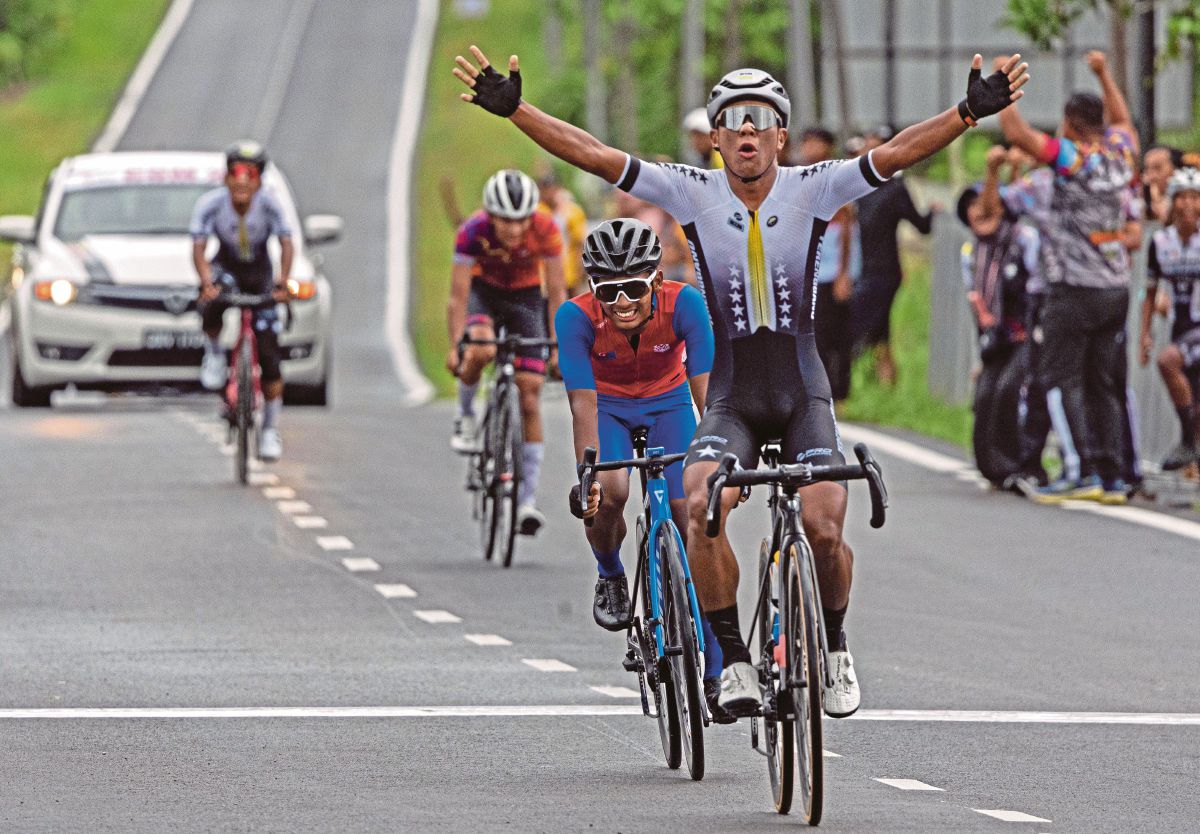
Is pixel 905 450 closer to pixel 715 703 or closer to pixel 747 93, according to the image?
pixel 747 93

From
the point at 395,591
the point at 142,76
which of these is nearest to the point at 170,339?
the point at 395,591

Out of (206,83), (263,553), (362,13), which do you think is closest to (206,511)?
(263,553)

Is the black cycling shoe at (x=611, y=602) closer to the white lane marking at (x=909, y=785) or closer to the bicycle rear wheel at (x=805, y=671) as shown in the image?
the white lane marking at (x=909, y=785)


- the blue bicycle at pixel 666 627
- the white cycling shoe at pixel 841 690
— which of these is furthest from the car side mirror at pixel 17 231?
the white cycling shoe at pixel 841 690

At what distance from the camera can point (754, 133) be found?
8.75 m

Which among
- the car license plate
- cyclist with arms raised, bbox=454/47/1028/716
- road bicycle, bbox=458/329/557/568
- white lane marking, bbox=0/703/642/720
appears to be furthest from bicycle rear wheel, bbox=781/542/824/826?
the car license plate

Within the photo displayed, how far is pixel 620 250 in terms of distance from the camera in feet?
29.3

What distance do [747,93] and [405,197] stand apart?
4946cm

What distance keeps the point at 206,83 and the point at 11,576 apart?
5844 cm

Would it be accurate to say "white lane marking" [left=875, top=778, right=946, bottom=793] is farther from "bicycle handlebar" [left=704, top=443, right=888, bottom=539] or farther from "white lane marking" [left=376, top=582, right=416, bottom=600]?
"white lane marking" [left=376, top=582, right=416, bottom=600]

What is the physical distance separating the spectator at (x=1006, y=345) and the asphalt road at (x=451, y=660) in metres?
0.32

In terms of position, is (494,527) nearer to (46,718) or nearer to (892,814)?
(46,718)

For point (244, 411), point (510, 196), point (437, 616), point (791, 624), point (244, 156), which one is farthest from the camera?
point (244, 156)

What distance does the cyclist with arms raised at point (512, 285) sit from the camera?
48.5ft
